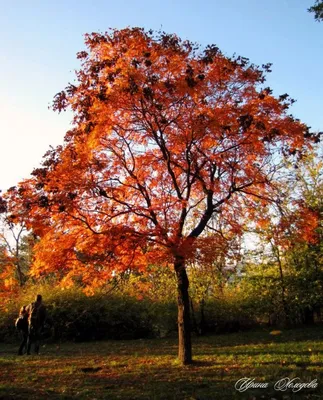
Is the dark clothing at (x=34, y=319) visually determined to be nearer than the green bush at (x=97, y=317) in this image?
Yes

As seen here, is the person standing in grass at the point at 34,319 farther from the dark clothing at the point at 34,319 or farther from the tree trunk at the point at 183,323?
the tree trunk at the point at 183,323

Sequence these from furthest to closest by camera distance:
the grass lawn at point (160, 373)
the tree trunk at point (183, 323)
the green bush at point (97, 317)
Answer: the green bush at point (97, 317) → the tree trunk at point (183, 323) → the grass lawn at point (160, 373)

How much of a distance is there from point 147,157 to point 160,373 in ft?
18.6

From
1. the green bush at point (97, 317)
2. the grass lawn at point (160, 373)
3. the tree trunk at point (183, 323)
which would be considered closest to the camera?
the grass lawn at point (160, 373)

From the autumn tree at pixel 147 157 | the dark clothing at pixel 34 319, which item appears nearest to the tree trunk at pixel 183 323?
the autumn tree at pixel 147 157

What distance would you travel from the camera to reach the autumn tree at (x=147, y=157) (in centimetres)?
930

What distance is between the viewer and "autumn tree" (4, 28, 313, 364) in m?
9.30

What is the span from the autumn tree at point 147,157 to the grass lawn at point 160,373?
52.6 inches

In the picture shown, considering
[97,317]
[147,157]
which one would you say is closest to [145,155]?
[147,157]

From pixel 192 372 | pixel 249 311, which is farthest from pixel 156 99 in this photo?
pixel 249 311

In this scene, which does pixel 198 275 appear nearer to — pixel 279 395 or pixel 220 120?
pixel 220 120

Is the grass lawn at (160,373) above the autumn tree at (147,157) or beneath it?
beneath

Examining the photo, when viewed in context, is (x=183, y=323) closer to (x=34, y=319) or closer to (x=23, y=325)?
(x=34, y=319)

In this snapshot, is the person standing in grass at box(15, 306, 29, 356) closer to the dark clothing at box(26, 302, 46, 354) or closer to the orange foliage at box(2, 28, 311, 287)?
the dark clothing at box(26, 302, 46, 354)
